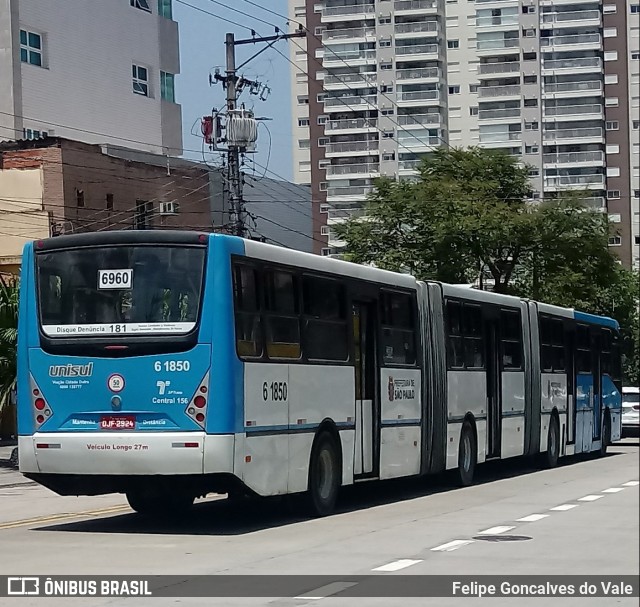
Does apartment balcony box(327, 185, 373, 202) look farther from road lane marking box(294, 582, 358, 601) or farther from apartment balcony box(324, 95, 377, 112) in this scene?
road lane marking box(294, 582, 358, 601)

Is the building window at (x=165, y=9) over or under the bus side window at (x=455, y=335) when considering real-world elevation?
over

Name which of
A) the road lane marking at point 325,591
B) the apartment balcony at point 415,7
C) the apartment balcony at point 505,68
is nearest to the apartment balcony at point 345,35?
the apartment balcony at point 415,7

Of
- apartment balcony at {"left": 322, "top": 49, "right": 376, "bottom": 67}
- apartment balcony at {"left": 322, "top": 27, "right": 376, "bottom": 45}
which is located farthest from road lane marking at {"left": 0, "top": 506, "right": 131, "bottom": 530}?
apartment balcony at {"left": 322, "top": 27, "right": 376, "bottom": 45}

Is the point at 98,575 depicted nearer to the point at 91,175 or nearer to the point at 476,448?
the point at 476,448

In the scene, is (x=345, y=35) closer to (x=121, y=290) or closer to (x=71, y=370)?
(x=121, y=290)

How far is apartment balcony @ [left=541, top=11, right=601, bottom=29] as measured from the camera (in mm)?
97562

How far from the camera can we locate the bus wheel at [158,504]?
703 inches

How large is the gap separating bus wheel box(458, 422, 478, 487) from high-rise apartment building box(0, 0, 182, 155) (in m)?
30.5

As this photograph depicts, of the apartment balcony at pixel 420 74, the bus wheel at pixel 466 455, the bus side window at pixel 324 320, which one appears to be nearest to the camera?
the bus side window at pixel 324 320

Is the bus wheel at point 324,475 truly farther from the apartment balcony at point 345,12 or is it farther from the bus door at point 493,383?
the apartment balcony at point 345,12

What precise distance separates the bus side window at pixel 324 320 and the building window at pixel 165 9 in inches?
1760

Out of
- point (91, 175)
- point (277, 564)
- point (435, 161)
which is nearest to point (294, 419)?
point (277, 564)

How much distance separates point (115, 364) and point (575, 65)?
290 feet

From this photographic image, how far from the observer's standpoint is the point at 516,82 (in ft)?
326
